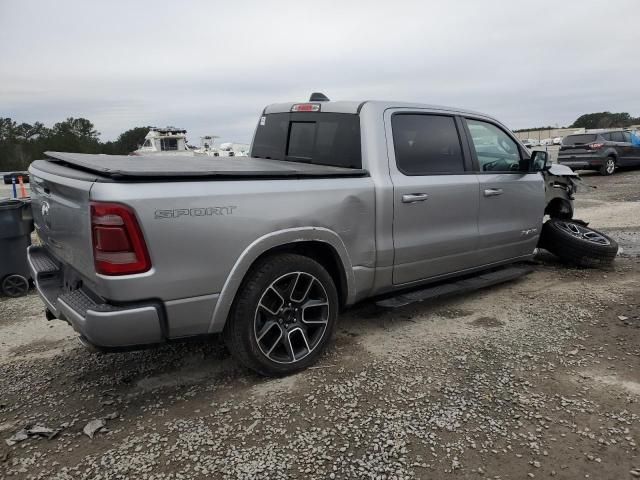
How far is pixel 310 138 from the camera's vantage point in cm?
429

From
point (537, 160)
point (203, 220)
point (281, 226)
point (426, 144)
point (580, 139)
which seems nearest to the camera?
point (203, 220)

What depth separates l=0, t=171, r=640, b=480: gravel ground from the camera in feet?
8.27

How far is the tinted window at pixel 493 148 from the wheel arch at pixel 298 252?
1.84m

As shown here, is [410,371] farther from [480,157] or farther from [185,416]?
[480,157]

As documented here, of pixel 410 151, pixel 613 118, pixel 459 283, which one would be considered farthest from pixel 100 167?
pixel 613 118

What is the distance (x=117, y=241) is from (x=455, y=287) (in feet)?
9.55

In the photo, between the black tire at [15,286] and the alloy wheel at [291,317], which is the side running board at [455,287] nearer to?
the alloy wheel at [291,317]

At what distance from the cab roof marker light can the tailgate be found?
2096 mm

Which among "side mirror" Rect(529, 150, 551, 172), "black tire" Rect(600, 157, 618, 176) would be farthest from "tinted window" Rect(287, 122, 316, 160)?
"black tire" Rect(600, 157, 618, 176)

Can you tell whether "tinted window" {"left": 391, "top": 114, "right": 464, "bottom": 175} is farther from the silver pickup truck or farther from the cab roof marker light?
the cab roof marker light

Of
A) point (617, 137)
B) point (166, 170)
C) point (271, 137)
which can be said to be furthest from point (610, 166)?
point (166, 170)

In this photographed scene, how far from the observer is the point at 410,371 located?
135 inches

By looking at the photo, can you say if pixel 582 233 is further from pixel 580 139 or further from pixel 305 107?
pixel 580 139

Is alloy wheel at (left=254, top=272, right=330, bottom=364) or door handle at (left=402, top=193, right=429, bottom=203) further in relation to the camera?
door handle at (left=402, top=193, right=429, bottom=203)
